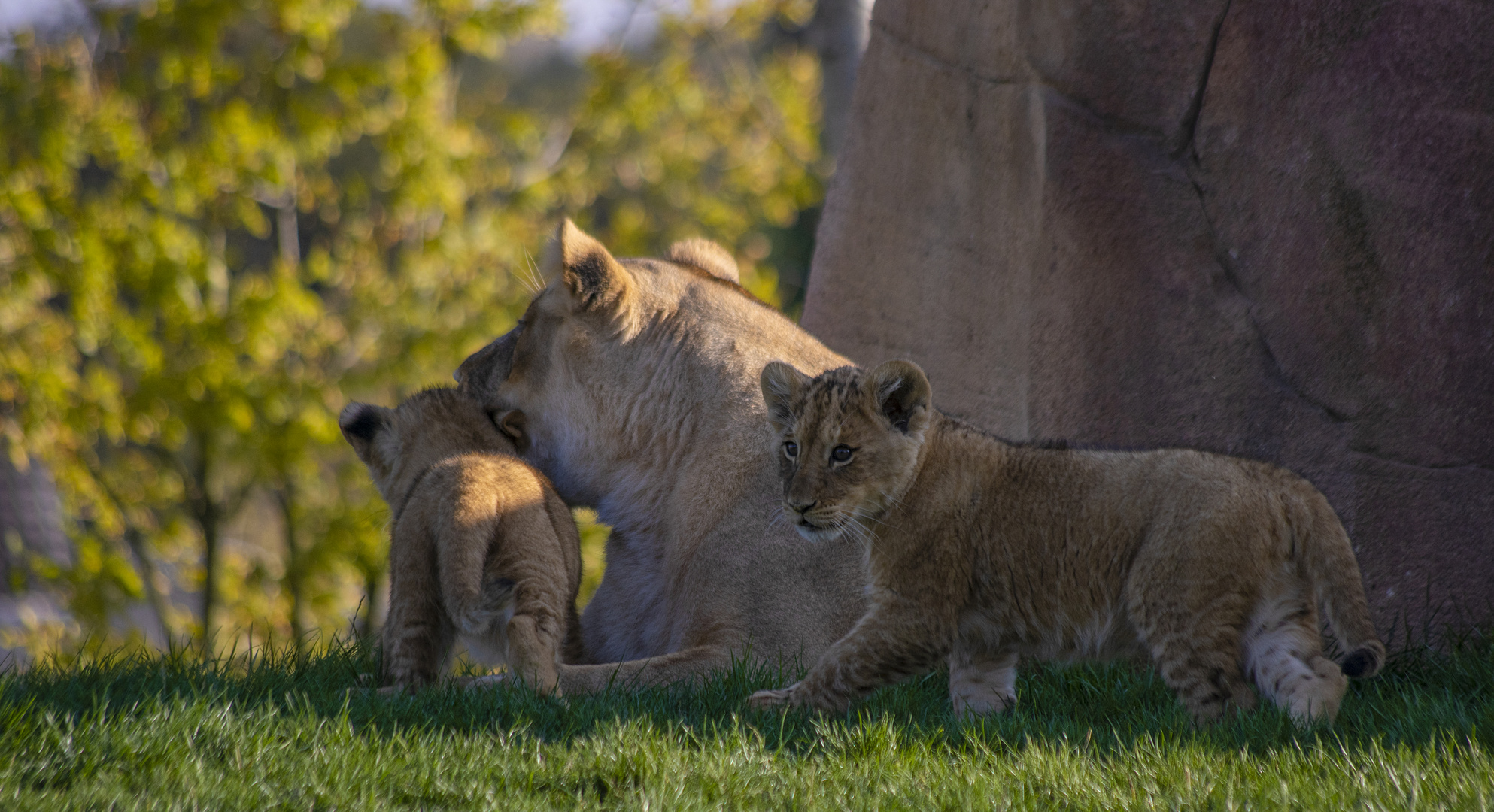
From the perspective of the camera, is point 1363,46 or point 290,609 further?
point 290,609

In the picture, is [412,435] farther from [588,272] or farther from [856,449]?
[856,449]

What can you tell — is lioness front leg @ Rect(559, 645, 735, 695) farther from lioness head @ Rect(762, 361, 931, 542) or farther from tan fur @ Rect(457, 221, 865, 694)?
lioness head @ Rect(762, 361, 931, 542)

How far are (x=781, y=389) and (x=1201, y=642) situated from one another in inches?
58.3

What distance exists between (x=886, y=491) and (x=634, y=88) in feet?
35.8

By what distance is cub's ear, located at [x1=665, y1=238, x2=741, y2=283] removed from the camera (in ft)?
20.9

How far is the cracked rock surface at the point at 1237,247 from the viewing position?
4.85 metres

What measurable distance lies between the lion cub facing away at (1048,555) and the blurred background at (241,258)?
6.57 m

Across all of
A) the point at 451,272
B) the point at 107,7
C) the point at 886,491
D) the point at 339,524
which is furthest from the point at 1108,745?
the point at 107,7

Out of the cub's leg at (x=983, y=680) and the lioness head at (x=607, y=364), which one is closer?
the cub's leg at (x=983, y=680)

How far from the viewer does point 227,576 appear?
12742 millimetres

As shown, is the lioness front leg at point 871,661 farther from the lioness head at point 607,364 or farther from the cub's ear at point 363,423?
the cub's ear at point 363,423

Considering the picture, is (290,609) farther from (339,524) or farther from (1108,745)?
(1108,745)

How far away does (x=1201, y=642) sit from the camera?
145 inches

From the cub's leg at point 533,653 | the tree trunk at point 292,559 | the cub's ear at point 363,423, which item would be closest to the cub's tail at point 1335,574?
the cub's leg at point 533,653
